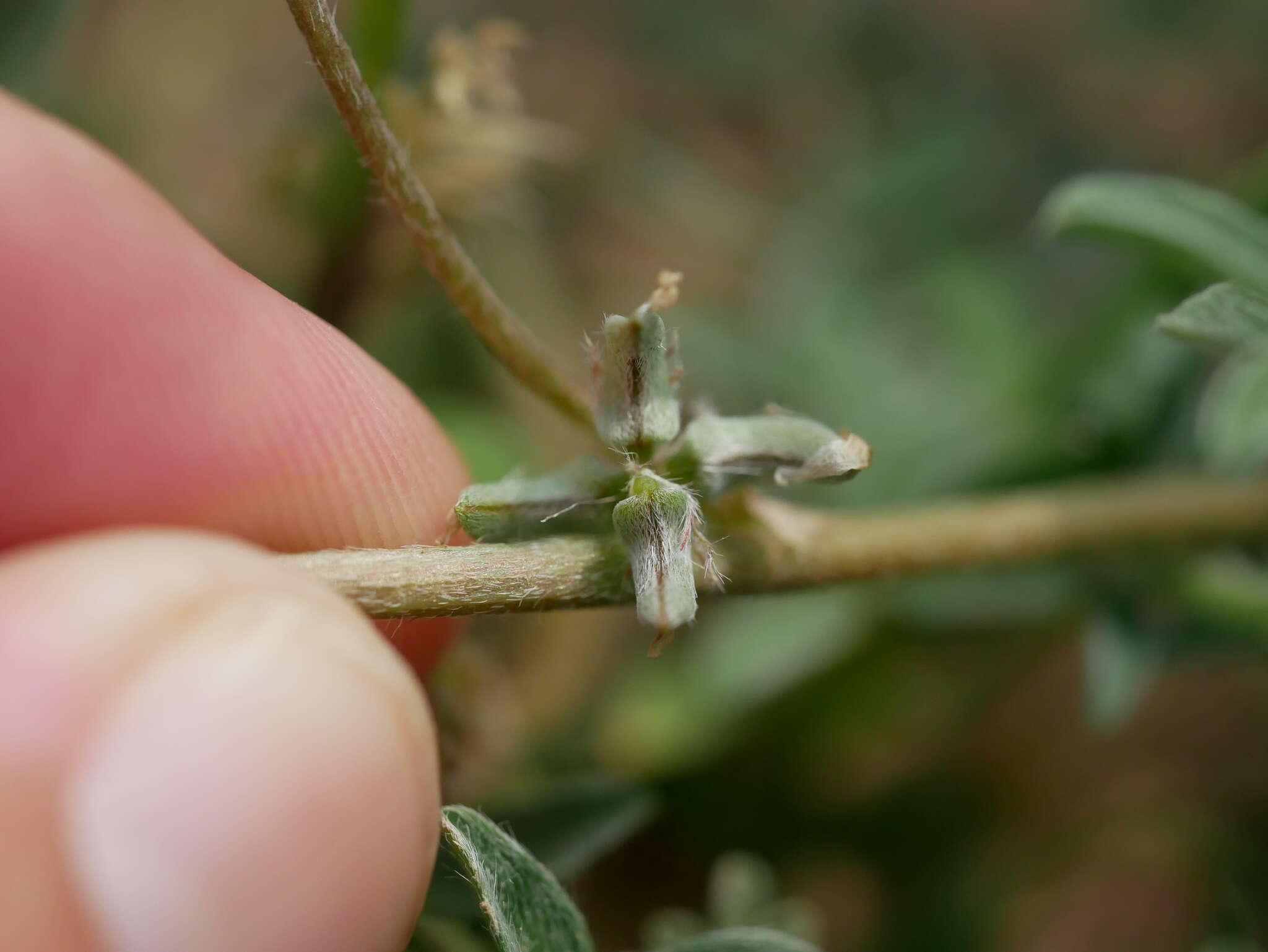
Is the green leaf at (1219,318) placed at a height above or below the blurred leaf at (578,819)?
above

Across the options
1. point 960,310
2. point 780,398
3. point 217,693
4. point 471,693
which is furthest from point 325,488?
point 960,310

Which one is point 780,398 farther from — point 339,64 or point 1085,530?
point 339,64

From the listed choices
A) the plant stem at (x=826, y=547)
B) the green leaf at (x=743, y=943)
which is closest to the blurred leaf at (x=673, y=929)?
the green leaf at (x=743, y=943)

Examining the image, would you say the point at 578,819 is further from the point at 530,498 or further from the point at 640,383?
the point at 640,383

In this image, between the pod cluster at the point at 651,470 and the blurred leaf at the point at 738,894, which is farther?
the blurred leaf at the point at 738,894

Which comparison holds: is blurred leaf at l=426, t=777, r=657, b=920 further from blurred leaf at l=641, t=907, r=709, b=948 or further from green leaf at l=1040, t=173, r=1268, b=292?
green leaf at l=1040, t=173, r=1268, b=292

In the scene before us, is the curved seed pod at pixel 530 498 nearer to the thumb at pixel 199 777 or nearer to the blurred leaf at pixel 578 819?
the thumb at pixel 199 777

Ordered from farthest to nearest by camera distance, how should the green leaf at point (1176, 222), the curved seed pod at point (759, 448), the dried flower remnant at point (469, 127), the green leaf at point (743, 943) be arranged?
the dried flower remnant at point (469, 127) < the green leaf at point (1176, 222) < the green leaf at point (743, 943) < the curved seed pod at point (759, 448)
